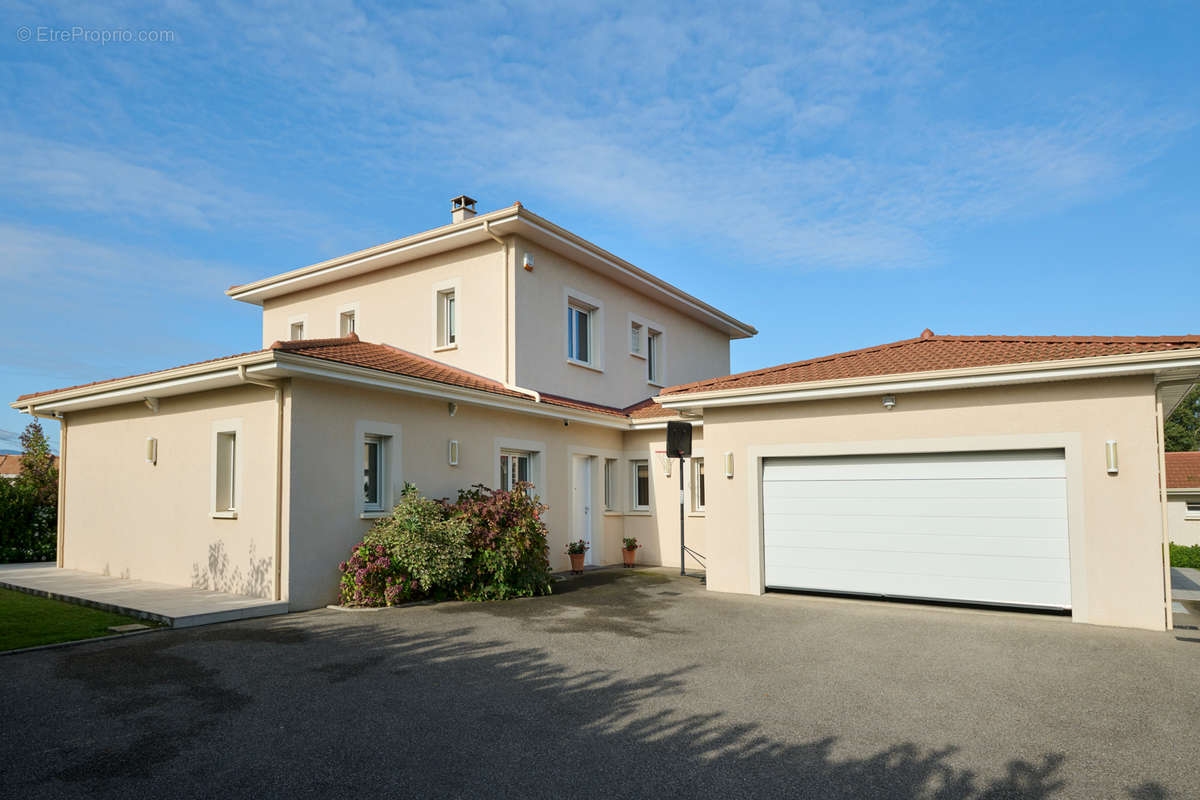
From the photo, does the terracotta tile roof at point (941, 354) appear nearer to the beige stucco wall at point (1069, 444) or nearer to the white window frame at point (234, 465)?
the beige stucco wall at point (1069, 444)

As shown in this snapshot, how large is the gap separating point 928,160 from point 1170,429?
61.1 metres

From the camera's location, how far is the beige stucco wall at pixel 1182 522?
30.5m

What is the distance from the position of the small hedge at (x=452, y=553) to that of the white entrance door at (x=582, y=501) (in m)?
3.14

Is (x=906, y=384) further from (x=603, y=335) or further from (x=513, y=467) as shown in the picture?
(x=603, y=335)

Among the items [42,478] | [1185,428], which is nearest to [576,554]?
[42,478]

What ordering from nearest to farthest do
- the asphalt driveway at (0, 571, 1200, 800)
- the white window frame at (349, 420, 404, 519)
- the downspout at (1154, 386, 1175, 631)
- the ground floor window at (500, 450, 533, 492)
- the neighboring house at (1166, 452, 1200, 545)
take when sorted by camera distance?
the asphalt driveway at (0, 571, 1200, 800)
the downspout at (1154, 386, 1175, 631)
the white window frame at (349, 420, 404, 519)
the ground floor window at (500, 450, 533, 492)
the neighboring house at (1166, 452, 1200, 545)

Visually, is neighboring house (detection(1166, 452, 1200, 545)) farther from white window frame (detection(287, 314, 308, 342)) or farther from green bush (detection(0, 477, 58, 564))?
green bush (detection(0, 477, 58, 564))

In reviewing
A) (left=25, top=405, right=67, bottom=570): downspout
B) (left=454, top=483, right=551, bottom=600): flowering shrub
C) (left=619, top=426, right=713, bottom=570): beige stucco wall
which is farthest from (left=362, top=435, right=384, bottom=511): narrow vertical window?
(left=25, top=405, right=67, bottom=570): downspout

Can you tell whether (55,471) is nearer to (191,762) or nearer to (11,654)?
(11,654)

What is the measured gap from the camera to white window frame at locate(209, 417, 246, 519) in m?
10.8

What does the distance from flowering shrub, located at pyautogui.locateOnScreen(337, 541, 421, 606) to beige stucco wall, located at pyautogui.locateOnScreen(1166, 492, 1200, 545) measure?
109ft

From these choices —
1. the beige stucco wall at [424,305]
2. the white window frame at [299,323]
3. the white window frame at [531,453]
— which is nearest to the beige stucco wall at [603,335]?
the beige stucco wall at [424,305]

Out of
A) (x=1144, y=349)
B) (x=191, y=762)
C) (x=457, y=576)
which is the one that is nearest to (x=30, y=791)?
(x=191, y=762)

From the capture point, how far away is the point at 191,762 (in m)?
4.52
